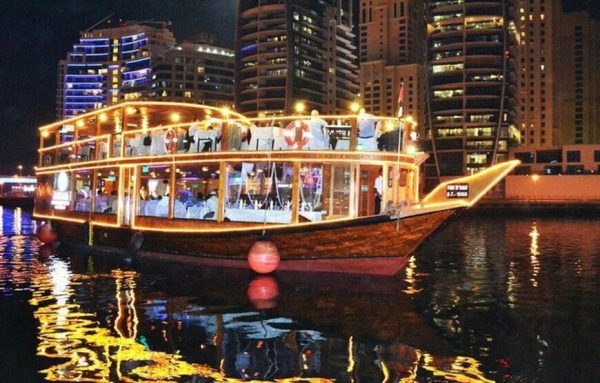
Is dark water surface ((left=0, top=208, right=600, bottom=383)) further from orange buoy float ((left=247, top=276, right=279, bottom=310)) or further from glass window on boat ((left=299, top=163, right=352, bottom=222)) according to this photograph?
glass window on boat ((left=299, top=163, right=352, bottom=222))

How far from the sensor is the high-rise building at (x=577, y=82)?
140125 millimetres

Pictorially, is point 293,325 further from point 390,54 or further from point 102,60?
point 102,60

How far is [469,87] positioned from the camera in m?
100

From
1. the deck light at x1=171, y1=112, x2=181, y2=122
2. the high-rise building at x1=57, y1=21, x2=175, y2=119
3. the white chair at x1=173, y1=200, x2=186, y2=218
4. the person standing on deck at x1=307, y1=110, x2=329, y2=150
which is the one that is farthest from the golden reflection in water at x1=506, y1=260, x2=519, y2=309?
the high-rise building at x1=57, y1=21, x2=175, y2=119

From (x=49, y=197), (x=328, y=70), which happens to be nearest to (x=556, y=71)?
(x=328, y=70)

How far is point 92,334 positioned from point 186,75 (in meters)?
118

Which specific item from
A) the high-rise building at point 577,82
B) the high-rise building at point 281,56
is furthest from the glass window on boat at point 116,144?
the high-rise building at point 577,82

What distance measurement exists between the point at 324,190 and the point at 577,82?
143434 millimetres

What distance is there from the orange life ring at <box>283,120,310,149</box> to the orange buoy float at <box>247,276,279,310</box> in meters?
3.58

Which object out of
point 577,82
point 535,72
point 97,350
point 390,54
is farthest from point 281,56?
point 97,350

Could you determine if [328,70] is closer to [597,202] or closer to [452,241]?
[597,202]

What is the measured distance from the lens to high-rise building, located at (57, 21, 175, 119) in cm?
16912

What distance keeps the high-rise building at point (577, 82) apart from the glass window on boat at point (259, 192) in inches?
5365

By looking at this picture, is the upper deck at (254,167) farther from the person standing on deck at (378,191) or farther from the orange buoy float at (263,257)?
the orange buoy float at (263,257)
